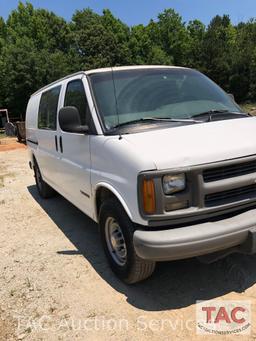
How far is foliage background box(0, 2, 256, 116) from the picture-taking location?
3938cm

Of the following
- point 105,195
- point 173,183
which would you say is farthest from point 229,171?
point 105,195

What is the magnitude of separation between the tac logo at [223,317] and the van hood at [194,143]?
51.6 inches

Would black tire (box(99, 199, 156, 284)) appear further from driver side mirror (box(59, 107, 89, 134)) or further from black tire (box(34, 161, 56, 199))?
black tire (box(34, 161, 56, 199))

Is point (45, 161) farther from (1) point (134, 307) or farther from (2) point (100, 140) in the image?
(1) point (134, 307)

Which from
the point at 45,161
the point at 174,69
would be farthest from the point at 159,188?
the point at 45,161

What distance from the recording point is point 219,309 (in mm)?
3217

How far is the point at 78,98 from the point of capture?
14.2ft

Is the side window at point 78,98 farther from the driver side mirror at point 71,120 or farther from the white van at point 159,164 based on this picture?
the driver side mirror at point 71,120

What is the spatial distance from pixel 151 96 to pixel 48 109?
233cm

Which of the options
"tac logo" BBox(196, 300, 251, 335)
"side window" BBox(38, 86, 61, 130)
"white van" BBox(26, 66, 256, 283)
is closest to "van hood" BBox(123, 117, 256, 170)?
"white van" BBox(26, 66, 256, 283)

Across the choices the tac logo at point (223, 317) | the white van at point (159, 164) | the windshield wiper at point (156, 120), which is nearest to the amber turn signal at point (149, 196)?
the white van at point (159, 164)

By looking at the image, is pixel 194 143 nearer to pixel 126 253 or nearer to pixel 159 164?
pixel 159 164

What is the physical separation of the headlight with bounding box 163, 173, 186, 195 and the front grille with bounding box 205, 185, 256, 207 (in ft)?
0.79

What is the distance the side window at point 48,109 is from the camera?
5.31 metres
